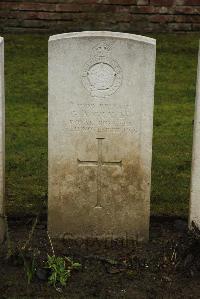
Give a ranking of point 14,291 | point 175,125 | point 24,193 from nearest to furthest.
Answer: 1. point 14,291
2. point 24,193
3. point 175,125

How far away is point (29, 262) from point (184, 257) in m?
1.04

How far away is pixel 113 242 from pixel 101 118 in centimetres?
93

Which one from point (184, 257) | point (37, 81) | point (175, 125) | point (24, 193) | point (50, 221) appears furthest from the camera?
point (37, 81)

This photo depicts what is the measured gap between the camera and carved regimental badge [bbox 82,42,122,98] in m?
4.98

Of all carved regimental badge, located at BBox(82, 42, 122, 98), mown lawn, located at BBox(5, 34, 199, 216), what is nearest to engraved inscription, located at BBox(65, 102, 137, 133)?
carved regimental badge, located at BBox(82, 42, 122, 98)

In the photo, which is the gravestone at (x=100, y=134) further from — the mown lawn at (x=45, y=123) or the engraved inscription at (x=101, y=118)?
the mown lawn at (x=45, y=123)

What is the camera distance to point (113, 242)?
5.31 m

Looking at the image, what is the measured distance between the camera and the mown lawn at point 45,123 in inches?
247

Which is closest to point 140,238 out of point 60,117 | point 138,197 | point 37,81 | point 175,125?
point 138,197

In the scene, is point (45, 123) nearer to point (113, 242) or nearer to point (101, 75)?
point (113, 242)

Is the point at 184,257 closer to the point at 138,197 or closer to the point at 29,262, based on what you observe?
the point at 138,197

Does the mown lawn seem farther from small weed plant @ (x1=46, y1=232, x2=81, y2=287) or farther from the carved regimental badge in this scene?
the carved regimental badge

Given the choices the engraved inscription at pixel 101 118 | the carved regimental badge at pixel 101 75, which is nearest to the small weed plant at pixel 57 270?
the engraved inscription at pixel 101 118

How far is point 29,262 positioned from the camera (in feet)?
15.8
